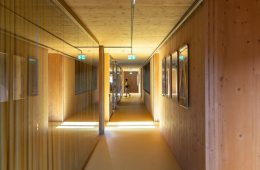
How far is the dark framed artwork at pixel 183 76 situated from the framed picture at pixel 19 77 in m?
2.61

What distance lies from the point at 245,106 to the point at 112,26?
118 inches

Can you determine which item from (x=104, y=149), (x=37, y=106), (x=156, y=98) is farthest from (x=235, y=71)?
(x=156, y=98)

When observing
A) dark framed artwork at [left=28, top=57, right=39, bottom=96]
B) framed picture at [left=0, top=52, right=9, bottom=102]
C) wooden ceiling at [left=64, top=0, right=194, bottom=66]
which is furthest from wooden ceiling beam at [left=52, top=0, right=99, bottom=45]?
framed picture at [left=0, top=52, right=9, bottom=102]

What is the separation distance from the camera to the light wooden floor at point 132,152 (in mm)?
4312

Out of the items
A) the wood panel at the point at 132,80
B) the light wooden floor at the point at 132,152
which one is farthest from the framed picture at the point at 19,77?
the wood panel at the point at 132,80

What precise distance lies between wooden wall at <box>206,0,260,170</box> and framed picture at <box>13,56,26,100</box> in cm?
214

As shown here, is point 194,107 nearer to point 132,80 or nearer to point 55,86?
point 55,86

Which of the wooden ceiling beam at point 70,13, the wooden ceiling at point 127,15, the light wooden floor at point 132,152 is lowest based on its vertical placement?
the light wooden floor at point 132,152

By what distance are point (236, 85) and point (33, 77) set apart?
2299 mm

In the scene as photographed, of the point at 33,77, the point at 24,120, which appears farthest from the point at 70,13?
the point at 24,120

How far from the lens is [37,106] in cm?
204

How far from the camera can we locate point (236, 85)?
2.68 meters

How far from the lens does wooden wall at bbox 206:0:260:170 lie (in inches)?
105

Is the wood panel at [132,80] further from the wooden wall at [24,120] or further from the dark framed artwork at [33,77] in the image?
the dark framed artwork at [33,77]
